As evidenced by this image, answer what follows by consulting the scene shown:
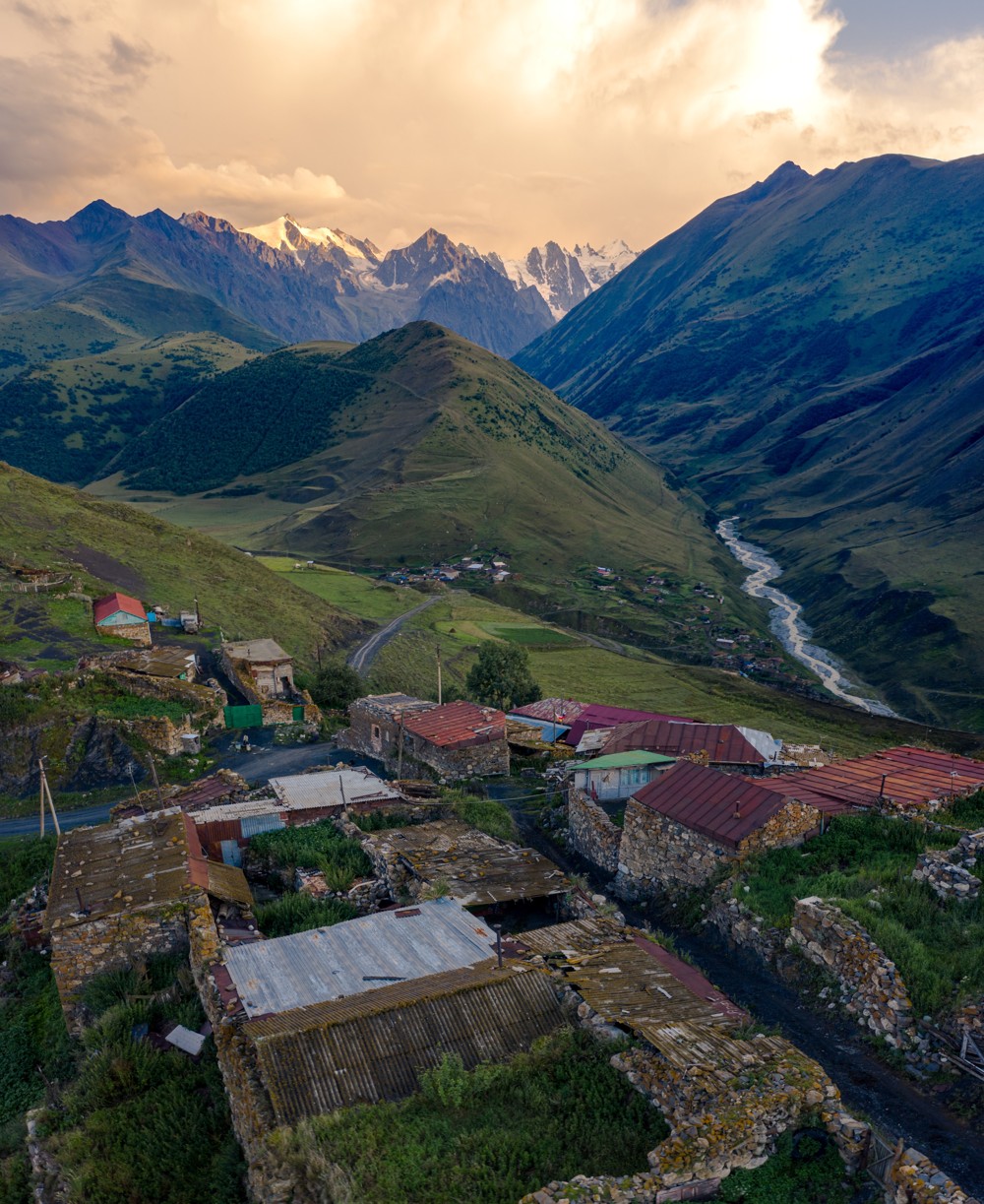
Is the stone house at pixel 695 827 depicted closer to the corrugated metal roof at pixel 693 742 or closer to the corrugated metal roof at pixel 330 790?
the corrugated metal roof at pixel 330 790

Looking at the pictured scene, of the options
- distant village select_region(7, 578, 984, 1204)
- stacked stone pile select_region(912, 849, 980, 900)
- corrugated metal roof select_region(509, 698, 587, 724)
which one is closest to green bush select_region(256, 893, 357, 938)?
distant village select_region(7, 578, 984, 1204)

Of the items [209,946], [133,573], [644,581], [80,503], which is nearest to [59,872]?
[209,946]

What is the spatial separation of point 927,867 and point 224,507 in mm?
196814

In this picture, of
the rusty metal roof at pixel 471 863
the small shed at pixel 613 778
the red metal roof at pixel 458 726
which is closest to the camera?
the rusty metal roof at pixel 471 863

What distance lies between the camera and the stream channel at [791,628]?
100 meters

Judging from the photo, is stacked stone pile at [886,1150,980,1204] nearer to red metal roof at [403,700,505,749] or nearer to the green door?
red metal roof at [403,700,505,749]

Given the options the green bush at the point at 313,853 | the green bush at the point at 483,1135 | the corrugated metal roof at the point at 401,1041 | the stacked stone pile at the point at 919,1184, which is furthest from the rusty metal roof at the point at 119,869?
the stacked stone pile at the point at 919,1184

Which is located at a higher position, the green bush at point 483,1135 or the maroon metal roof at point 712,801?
the maroon metal roof at point 712,801

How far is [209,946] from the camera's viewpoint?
49.8 ft

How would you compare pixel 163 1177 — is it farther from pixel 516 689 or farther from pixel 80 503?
pixel 80 503

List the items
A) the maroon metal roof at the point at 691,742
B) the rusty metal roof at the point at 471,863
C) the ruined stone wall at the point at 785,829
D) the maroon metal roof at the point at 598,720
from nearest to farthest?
1. the rusty metal roof at the point at 471,863
2. the ruined stone wall at the point at 785,829
3. the maroon metal roof at the point at 691,742
4. the maroon metal roof at the point at 598,720

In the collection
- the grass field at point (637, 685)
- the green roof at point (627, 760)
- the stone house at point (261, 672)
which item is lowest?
the grass field at point (637, 685)

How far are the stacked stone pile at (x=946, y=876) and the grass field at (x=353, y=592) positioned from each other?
251 feet

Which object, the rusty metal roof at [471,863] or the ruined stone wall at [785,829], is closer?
the rusty metal roof at [471,863]
